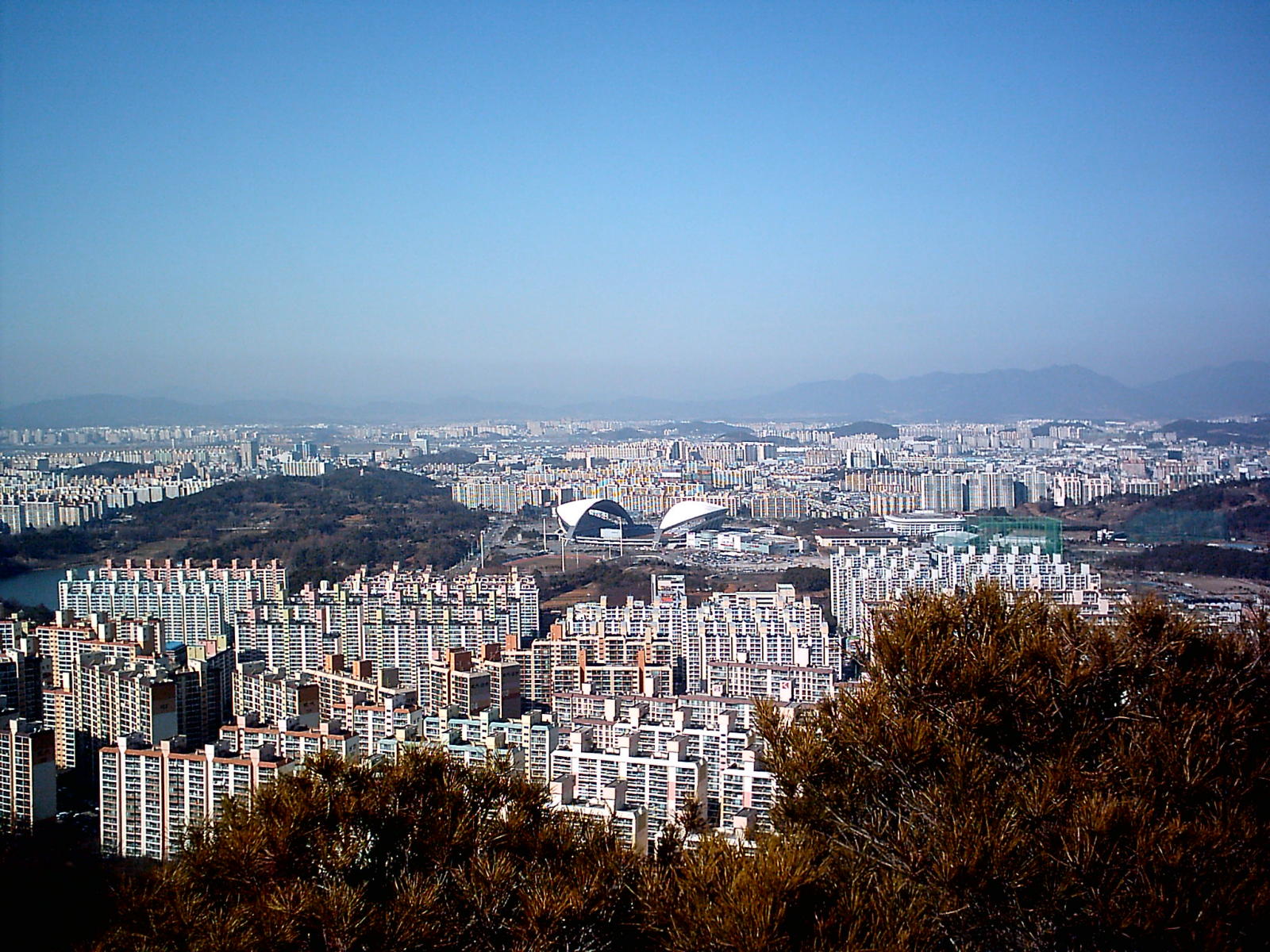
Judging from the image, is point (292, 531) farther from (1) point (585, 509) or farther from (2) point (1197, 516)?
(2) point (1197, 516)

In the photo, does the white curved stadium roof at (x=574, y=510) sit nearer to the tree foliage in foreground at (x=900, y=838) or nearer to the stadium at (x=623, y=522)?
the stadium at (x=623, y=522)

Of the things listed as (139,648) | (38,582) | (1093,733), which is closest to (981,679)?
(1093,733)

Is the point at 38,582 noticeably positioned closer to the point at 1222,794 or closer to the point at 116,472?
the point at 116,472

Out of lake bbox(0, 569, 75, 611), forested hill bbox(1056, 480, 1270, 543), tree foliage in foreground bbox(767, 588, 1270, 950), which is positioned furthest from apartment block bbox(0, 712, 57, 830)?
forested hill bbox(1056, 480, 1270, 543)

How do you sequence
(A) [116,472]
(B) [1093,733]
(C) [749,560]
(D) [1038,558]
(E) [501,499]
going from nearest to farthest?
1. (B) [1093,733]
2. (D) [1038,558]
3. (C) [749,560]
4. (A) [116,472]
5. (E) [501,499]

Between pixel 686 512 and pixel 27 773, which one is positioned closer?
pixel 27 773

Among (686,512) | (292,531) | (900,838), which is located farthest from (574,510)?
(900,838)

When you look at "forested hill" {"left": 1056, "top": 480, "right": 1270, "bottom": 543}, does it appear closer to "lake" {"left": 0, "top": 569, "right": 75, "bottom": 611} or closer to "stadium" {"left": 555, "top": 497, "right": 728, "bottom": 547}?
"stadium" {"left": 555, "top": 497, "right": 728, "bottom": 547}
